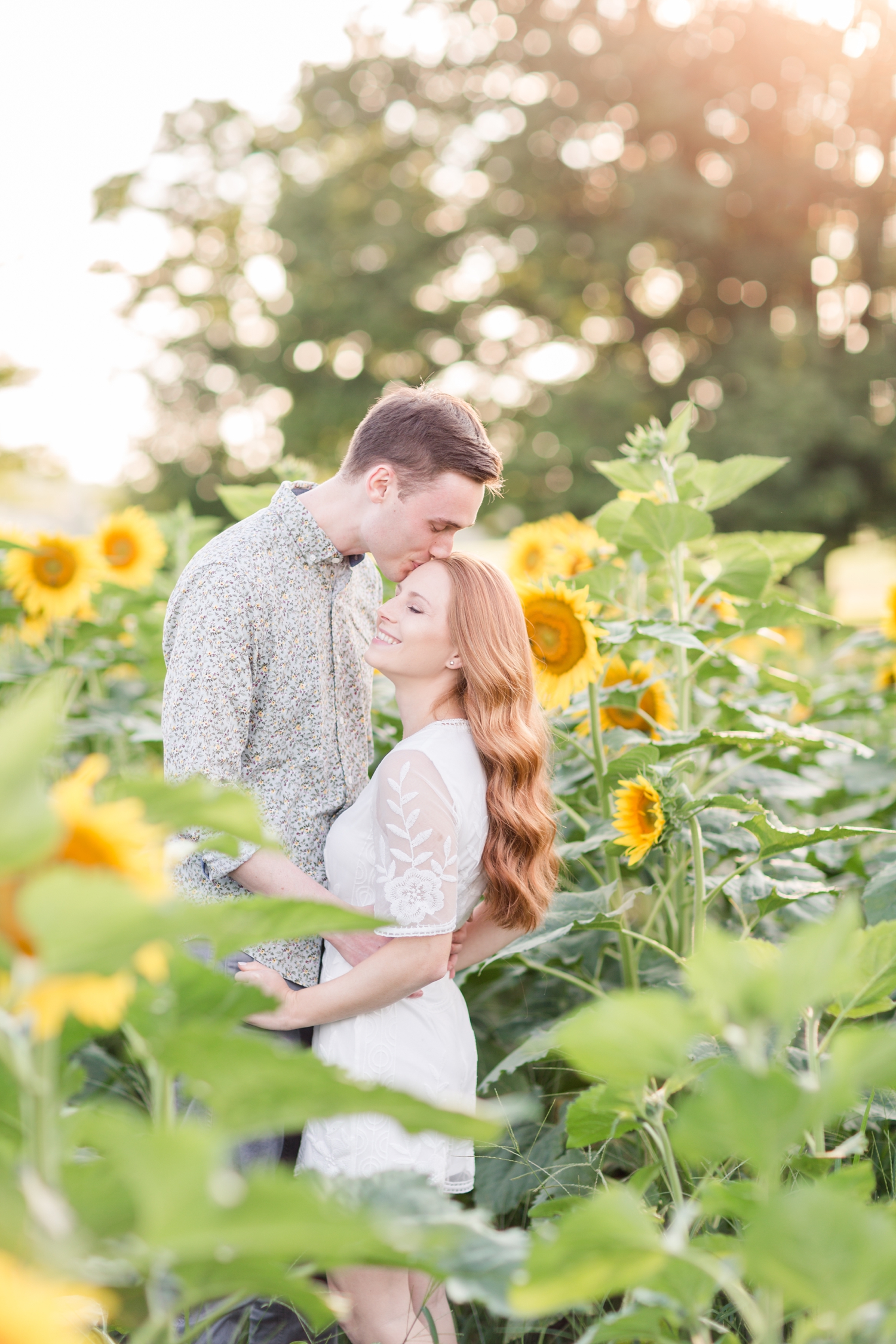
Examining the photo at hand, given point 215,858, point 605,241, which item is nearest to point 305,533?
point 215,858

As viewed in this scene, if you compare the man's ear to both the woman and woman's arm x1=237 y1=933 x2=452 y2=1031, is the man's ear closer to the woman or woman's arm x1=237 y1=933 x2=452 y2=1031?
the woman

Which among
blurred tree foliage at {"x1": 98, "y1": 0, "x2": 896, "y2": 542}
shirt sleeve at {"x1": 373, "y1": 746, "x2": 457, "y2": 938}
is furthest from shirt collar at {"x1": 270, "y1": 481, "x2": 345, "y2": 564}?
blurred tree foliage at {"x1": 98, "y1": 0, "x2": 896, "y2": 542}

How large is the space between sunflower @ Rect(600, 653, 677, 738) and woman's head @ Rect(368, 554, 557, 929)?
0.58 m

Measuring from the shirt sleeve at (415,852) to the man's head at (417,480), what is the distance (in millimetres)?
491

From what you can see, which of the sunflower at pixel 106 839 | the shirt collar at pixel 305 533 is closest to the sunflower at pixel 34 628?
the shirt collar at pixel 305 533

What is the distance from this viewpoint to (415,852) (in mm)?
1819

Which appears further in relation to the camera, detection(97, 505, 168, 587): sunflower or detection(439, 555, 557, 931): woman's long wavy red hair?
detection(97, 505, 168, 587): sunflower

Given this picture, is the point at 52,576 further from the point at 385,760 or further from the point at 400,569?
the point at 385,760

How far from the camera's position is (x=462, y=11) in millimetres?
17422

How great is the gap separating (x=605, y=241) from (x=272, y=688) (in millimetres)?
15385

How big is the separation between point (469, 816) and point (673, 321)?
16488 mm

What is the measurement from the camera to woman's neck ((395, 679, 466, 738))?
6.77 feet

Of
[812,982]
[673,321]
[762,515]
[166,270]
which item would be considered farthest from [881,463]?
[812,982]

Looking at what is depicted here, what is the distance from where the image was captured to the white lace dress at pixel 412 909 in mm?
1820
